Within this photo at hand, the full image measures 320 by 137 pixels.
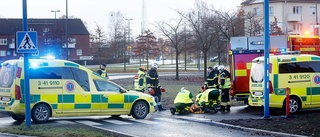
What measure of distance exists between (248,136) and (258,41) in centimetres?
833

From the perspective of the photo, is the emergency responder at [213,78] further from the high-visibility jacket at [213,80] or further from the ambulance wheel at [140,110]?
the ambulance wheel at [140,110]

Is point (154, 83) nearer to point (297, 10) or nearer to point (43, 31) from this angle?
point (43, 31)

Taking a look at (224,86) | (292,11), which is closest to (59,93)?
(224,86)

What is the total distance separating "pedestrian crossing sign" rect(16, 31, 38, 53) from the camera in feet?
46.6

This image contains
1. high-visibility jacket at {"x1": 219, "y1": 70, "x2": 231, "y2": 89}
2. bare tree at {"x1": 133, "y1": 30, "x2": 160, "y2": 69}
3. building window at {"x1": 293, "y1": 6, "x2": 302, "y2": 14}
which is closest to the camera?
high-visibility jacket at {"x1": 219, "y1": 70, "x2": 231, "y2": 89}

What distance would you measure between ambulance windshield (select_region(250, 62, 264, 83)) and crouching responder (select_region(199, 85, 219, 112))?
155 centimetres

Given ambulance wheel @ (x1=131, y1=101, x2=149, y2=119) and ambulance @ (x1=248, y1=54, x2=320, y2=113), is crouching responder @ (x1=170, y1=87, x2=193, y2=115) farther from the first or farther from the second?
ambulance @ (x1=248, y1=54, x2=320, y2=113)

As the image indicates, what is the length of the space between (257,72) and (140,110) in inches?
161

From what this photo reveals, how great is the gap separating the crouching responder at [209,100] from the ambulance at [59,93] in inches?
106

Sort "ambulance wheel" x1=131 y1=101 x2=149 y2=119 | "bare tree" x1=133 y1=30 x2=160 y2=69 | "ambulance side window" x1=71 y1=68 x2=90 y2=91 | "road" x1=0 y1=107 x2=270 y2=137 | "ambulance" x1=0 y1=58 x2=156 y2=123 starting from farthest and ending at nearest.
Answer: "bare tree" x1=133 y1=30 x2=160 y2=69 → "ambulance wheel" x1=131 y1=101 x2=149 y2=119 → "ambulance side window" x1=71 y1=68 x2=90 y2=91 → "ambulance" x1=0 y1=58 x2=156 y2=123 → "road" x1=0 y1=107 x2=270 y2=137

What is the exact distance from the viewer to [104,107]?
1728 cm

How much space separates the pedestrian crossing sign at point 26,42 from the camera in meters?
14.2

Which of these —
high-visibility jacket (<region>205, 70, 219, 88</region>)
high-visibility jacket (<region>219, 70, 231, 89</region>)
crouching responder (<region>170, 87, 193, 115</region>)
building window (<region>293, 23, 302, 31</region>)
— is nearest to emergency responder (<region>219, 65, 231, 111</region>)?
high-visibility jacket (<region>219, 70, 231, 89</region>)

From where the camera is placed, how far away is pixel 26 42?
46.9 feet
